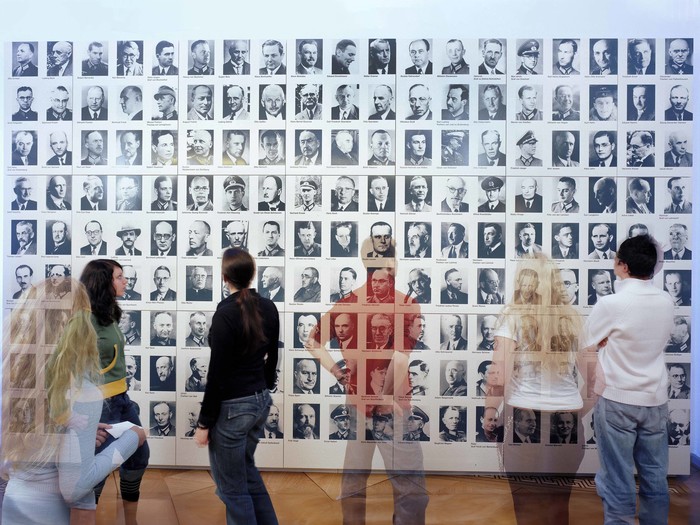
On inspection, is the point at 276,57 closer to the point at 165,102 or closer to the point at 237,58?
the point at 237,58

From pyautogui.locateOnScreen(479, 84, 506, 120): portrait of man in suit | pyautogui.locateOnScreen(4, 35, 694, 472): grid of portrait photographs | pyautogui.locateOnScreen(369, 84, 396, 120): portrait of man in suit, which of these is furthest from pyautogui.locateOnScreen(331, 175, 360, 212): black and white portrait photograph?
pyautogui.locateOnScreen(479, 84, 506, 120): portrait of man in suit

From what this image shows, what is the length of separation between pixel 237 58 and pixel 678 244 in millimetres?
3041

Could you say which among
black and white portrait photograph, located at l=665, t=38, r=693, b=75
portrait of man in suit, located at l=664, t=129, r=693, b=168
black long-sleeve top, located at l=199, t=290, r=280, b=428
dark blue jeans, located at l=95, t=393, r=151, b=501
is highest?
black and white portrait photograph, located at l=665, t=38, r=693, b=75

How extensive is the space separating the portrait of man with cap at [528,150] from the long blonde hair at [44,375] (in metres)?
2.74

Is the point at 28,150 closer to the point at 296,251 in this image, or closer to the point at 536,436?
the point at 296,251

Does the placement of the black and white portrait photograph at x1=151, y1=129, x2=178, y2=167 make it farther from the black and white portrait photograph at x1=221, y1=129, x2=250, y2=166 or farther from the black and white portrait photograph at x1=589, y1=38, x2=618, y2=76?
the black and white portrait photograph at x1=589, y1=38, x2=618, y2=76

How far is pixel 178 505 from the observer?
3.51m

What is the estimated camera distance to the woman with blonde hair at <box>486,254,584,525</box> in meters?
3.45

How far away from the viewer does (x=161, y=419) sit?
11.5 ft

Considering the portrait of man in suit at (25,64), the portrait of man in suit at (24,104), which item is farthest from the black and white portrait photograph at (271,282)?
the portrait of man in suit at (25,64)

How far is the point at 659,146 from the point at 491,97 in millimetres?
1088

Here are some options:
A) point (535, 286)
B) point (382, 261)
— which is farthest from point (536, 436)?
point (382, 261)

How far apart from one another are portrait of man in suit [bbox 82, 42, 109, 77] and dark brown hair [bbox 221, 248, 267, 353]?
62.2 inches

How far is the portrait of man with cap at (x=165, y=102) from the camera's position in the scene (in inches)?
136
